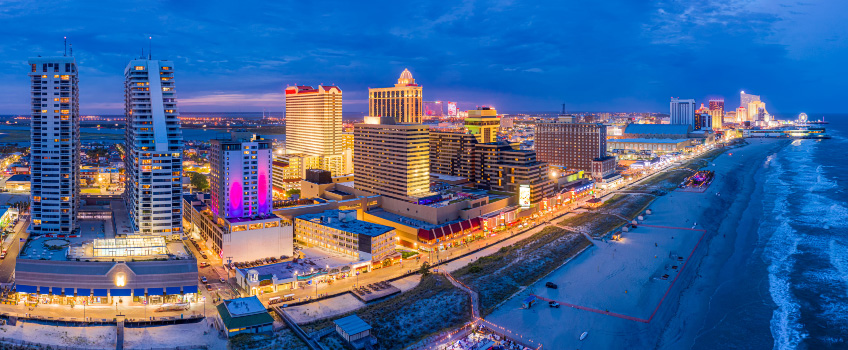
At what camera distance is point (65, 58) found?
6362cm

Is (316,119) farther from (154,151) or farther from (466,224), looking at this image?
(466,224)

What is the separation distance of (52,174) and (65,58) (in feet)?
44.6

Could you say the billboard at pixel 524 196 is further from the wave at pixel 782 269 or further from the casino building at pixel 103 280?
the casino building at pixel 103 280

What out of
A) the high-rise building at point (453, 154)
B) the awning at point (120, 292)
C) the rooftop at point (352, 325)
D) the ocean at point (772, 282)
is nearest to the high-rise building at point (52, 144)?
the awning at point (120, 292)

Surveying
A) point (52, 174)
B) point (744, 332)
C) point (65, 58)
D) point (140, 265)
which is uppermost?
point (65, 58)

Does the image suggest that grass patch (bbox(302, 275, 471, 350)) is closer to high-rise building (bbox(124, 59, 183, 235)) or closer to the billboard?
high-rise building (bbox(124, 59, 183, 235))

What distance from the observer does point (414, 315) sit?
43906mm

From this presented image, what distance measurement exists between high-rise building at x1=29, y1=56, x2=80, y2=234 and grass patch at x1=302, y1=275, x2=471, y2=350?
1641 inches

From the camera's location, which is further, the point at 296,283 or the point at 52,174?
the point at 52,174

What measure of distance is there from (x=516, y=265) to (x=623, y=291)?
37.1 ft

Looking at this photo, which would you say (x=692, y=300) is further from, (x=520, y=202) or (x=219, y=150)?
(x=219, y=150)

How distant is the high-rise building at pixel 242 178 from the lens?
63625 mm

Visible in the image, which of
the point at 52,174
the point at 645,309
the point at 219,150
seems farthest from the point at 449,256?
the point at 52,174

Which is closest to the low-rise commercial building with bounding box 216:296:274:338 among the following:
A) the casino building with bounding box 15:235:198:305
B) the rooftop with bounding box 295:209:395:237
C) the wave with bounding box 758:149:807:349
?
the casino building with bounding box 15:235:198:305
